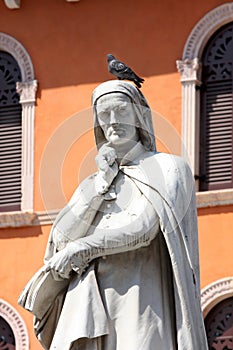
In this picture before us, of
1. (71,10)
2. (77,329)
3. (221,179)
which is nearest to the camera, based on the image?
(77,329)

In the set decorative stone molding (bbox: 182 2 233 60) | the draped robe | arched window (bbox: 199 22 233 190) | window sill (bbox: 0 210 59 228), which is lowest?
the draped robe

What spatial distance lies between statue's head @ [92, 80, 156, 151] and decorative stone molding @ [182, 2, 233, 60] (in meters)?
14.5

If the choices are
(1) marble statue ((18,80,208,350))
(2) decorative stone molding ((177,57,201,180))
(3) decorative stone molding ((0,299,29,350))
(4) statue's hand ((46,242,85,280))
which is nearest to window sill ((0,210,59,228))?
(3) decorative stone molding ((0,299,29,350))

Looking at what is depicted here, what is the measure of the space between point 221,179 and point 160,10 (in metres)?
2.11

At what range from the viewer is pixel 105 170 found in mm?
10805

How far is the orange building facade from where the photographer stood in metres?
25.0

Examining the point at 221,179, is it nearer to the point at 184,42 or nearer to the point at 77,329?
the point at 184,42

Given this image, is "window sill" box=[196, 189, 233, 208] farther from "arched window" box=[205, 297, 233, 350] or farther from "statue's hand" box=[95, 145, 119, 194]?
"statue's hand" box=[95, 145, 119, 194]

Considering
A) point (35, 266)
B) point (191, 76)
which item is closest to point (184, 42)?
point (191, 76)

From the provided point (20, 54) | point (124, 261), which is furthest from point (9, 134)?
point (124, 261)

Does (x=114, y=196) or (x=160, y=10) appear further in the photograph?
(x=160, y=10)

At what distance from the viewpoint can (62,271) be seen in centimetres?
1053

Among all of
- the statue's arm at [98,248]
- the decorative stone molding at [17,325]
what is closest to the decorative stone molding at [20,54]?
the decorative stone molding at [17,325]

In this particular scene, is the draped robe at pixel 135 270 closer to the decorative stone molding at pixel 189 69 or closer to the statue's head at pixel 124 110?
the statue's head at pixel 124 110
